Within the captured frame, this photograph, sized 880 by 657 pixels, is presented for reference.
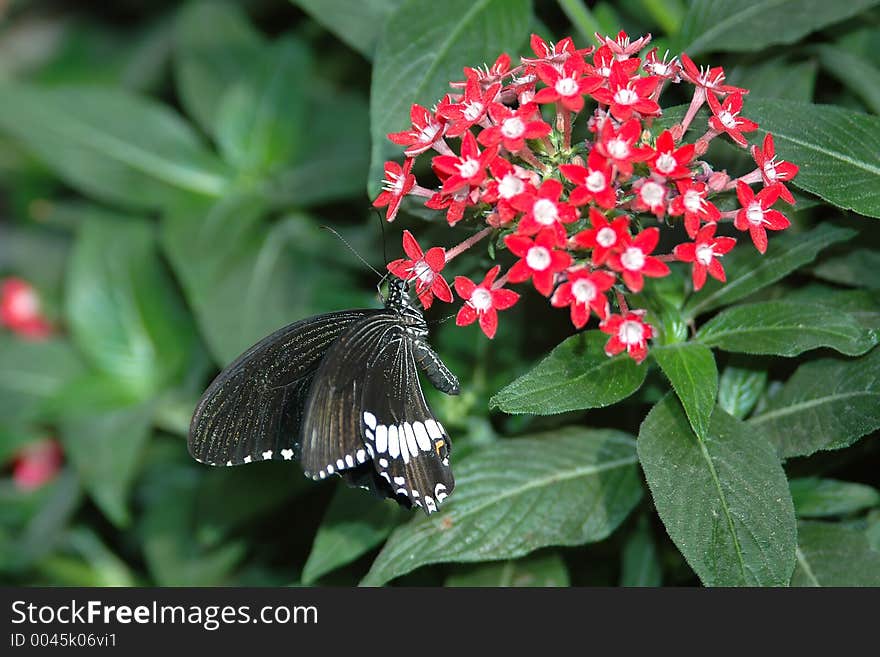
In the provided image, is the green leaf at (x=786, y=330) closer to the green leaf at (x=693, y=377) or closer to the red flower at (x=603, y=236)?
the green leaf at (x=693, y=377)

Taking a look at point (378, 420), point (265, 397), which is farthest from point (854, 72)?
point (265, 397)

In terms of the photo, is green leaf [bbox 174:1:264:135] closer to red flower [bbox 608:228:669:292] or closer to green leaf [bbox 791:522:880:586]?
red flower [bbox 608:228:669:292]

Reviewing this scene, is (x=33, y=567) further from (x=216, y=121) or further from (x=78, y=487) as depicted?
(x=216, y=121)

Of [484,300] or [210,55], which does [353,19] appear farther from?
[484,300]

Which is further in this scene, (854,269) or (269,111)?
(269,111)

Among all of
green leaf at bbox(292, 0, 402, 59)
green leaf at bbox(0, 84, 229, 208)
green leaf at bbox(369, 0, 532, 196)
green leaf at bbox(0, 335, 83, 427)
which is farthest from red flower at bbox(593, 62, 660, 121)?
green leaf at bbox(0, 335, 83, 427)
